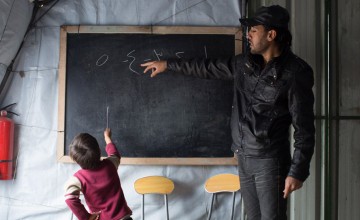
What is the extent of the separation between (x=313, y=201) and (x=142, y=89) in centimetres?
151

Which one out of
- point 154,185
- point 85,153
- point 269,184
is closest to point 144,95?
point 154,185

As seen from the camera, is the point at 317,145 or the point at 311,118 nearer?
the point at 311,118

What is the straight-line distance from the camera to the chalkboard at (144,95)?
10.7 feet

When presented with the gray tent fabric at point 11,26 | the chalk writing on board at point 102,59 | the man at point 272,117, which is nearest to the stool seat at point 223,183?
the man at point 272,117

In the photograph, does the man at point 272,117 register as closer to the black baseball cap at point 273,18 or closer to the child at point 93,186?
the black baseball cap at point 273,18

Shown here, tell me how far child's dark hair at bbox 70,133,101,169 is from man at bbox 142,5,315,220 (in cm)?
81

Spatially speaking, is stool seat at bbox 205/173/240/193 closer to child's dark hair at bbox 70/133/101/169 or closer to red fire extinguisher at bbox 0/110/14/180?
child's dark hair at bbox 70/133/101/169

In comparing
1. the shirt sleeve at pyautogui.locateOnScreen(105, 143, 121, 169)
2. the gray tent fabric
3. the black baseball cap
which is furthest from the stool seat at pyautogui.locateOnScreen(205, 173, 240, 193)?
the gray tent fabric

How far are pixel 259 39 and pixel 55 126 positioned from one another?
1973mm

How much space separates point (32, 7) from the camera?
325cm

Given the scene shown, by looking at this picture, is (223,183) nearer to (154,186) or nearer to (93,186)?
(154,186)

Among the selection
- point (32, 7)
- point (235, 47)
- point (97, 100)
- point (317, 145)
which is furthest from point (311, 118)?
point (32, 7)

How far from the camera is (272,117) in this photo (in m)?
1.98

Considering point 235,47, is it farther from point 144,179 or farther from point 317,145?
point 144,179
